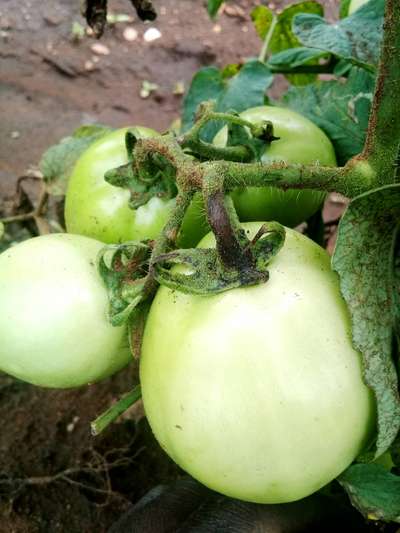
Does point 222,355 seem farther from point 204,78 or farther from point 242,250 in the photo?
point 204,78

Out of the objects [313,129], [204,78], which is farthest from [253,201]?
[204,78]

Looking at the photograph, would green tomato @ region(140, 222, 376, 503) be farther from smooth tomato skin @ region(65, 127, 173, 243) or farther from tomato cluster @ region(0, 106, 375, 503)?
smooth tomato skin @ region(65, 127, 173, 243)

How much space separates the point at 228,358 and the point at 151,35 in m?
2.39

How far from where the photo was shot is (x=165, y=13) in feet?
9.28

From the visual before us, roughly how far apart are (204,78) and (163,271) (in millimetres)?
689

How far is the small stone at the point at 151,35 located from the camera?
2750mm

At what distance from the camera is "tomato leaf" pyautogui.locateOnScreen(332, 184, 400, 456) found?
2.15 ft

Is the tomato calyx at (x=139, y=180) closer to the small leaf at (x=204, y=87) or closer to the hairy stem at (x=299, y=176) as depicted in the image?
the hairy stem at (x=299, y=176)

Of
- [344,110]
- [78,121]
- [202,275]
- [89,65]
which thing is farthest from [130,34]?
[202,275]

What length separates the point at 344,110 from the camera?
1.01 metres

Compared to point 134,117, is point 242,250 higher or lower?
higher

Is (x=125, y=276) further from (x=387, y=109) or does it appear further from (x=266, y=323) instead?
(x=387, y=109)

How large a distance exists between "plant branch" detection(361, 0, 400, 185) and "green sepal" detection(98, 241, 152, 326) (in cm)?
27

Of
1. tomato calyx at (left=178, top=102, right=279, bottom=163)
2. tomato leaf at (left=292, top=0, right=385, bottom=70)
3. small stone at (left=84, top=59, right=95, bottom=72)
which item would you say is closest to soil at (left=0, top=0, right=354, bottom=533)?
small stone at (left=84, top=59, right=95, bottom=72)
